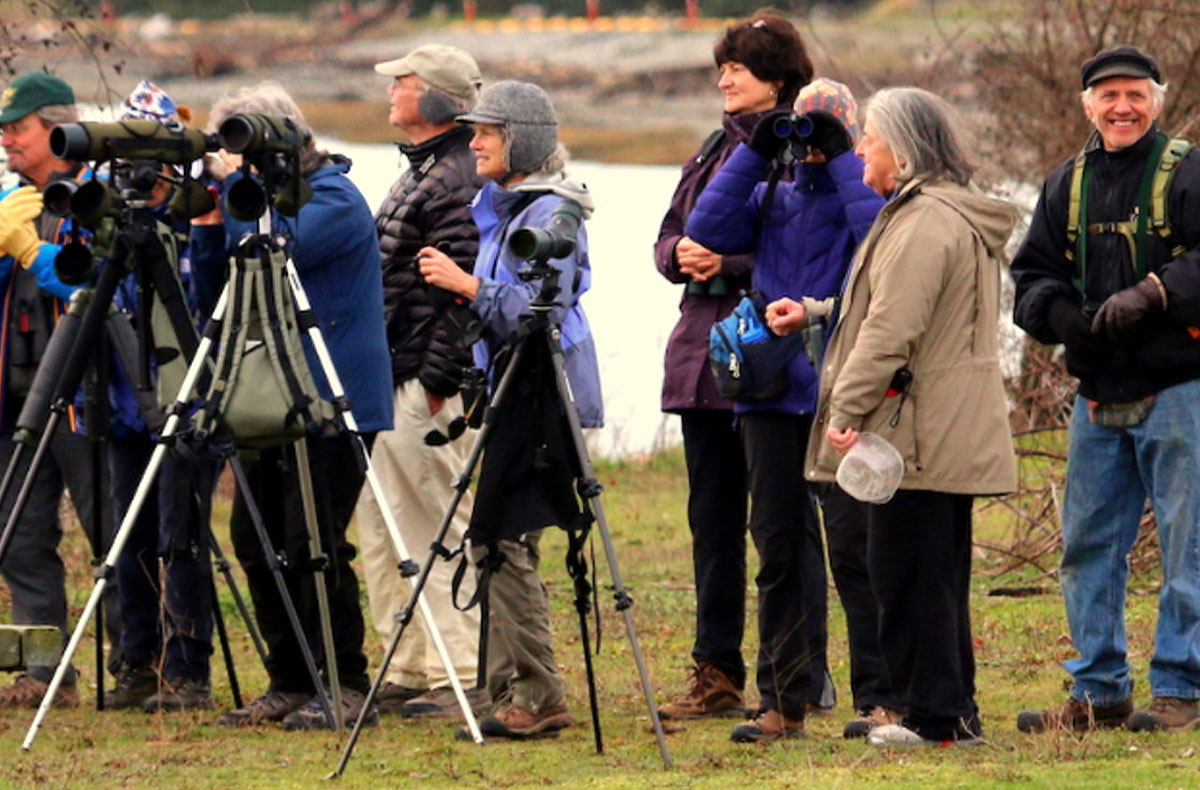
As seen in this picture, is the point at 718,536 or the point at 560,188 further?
the point at 718,536

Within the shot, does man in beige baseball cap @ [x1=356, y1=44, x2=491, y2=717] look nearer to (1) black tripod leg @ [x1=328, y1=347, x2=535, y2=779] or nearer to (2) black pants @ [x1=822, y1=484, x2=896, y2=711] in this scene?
(1) black tripod leg @ [x1=328, y1=347, x2=535, y2=779]

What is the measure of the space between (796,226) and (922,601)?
1.17 m

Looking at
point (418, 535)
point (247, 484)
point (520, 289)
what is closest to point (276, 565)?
point (247, 484)

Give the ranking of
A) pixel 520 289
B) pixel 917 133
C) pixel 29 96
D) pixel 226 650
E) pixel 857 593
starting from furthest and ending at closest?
pixel 29 96 < pixel 226 650 < pixel 520 289 < pixel 857 593 < pixel 917 133

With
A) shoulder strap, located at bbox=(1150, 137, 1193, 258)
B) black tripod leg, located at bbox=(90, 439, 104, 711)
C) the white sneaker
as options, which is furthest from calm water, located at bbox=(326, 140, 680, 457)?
the white sneaker

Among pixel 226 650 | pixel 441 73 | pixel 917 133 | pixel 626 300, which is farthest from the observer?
pixel 626 300

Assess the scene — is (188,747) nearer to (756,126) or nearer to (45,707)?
(45,707)

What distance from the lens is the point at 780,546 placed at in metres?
6.38

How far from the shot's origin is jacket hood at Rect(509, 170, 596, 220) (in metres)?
6.64

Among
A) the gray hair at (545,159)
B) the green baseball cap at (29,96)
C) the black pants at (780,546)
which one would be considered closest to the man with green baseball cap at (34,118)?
the green baseball cap at (29,96)

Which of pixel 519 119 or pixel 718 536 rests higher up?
pixel 519 119

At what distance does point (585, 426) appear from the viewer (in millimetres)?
6578

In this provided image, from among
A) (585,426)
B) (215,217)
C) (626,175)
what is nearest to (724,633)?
(585,426)

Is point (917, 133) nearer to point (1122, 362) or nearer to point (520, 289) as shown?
point (1122, 362)
